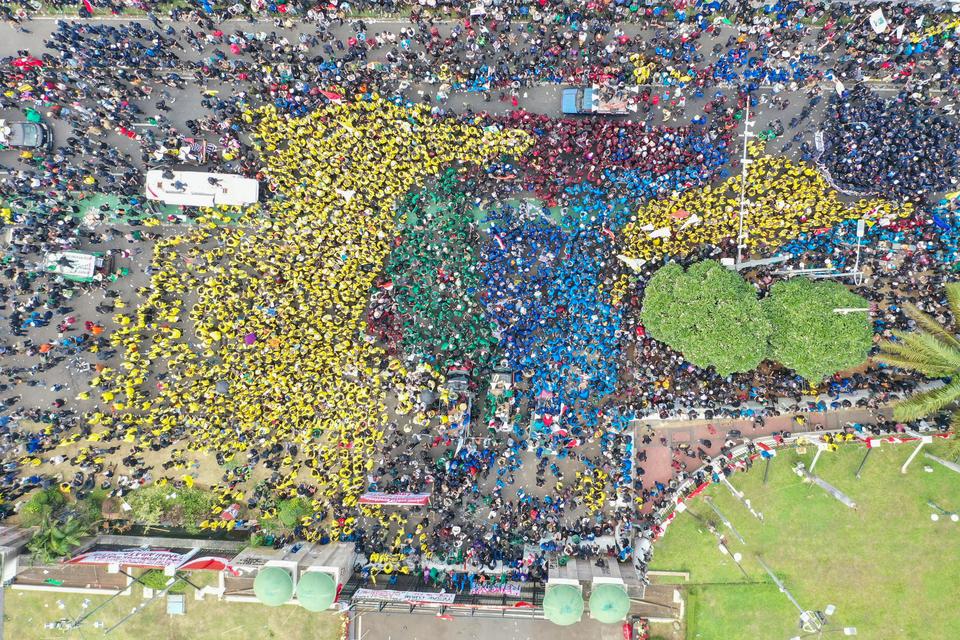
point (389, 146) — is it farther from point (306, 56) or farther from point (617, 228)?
point (617, 228)

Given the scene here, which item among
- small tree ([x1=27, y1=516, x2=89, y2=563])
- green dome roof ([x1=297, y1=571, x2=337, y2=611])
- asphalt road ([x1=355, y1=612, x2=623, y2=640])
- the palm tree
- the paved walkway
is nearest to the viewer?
the palm tree

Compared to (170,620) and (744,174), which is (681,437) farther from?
(170,620)

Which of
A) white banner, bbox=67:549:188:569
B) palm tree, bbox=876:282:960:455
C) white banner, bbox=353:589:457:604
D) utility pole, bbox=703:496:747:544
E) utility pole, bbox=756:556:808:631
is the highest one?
palm tree, bbox=876:282:960:455

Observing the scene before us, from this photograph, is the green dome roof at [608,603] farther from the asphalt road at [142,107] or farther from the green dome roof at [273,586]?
the asphalt road at [142,107]

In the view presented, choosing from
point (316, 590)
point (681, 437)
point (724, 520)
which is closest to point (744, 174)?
point (681, 437)

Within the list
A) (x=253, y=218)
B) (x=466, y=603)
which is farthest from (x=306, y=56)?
(x=466, y=603)

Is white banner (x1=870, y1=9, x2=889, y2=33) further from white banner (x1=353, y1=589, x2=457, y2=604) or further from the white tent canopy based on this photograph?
white banner (x1=353, y1=589, x2=457, y2=604)

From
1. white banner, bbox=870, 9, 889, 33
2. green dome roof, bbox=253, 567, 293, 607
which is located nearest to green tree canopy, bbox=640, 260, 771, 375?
white banner, bbox=870, 9, 889, 33
